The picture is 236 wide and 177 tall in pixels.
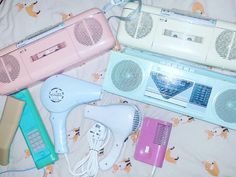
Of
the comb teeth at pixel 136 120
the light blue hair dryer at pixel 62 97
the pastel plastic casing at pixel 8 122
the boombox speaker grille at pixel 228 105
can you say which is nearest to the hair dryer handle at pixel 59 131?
the light blue hair dryer at pixel 62 97

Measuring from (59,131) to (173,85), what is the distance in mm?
370

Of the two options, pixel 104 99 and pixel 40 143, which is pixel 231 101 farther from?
pixel 40 143

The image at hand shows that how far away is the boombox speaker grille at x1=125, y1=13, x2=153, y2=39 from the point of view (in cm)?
112

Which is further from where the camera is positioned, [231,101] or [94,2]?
[94,2]

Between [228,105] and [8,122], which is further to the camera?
[8,122]

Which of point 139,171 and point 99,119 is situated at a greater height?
point 99,119

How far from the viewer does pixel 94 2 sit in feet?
3.95

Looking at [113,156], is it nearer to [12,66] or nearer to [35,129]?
[35,129]

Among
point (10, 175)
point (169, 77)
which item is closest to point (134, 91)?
point (169, 77)

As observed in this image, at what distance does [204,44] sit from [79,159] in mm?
514

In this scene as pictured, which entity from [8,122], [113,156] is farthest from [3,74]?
[113,156]

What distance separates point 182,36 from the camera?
110 centimetres

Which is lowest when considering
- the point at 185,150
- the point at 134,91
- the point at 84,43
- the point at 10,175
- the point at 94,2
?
the point at 10,175

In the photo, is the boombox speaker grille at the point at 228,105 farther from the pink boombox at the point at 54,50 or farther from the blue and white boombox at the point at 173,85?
the pink boombox at the point at 54,50
